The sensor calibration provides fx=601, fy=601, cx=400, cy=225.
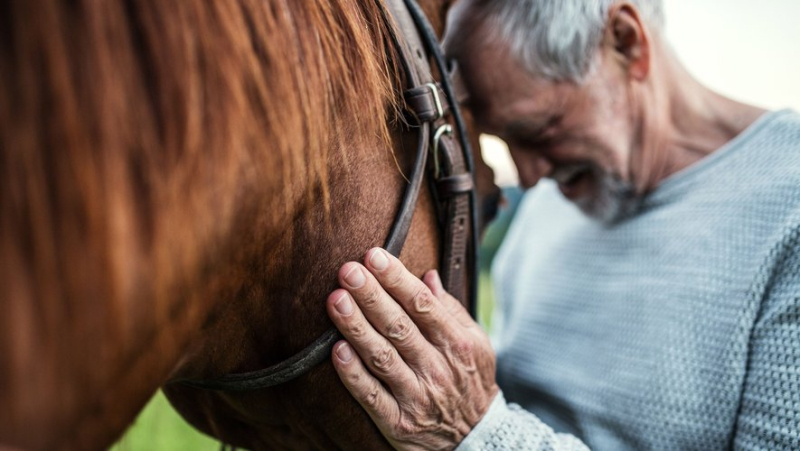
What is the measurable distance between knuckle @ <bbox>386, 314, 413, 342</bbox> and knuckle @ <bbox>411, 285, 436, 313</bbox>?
0.02 meters

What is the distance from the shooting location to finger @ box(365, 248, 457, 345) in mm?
753

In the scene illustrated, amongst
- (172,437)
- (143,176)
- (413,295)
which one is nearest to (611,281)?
(413,295)

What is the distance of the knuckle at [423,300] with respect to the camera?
79cm

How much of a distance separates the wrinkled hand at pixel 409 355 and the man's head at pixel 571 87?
52 cm

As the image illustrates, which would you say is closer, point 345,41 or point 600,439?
point 345,41

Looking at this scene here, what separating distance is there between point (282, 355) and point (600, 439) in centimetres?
76

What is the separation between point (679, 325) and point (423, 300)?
2.03 feet

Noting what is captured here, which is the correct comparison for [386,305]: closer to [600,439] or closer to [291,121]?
[291,121]

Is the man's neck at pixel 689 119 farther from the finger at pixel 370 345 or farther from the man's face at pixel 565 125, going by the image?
the finger at pixel 370 345

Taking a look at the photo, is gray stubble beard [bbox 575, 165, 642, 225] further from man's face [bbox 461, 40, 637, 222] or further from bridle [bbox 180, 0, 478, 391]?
bridle [bbox 180, 0, 478, 391]

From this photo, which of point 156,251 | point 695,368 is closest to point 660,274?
Answer: point 695,368

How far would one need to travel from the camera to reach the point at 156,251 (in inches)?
18.5

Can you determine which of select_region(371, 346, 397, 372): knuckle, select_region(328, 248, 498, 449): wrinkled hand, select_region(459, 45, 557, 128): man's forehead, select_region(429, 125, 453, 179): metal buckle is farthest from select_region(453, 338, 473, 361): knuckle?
select_region(459, 45, 557, 128): man's forehead

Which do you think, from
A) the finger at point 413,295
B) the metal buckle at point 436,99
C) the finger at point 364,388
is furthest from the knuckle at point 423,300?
the metal buckle at point 436,99
